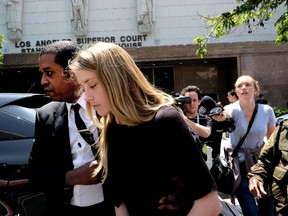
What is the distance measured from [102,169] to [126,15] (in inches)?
860

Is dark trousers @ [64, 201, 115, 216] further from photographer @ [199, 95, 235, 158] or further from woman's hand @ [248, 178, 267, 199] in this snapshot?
photographer @ [199, 95, 235, 158]

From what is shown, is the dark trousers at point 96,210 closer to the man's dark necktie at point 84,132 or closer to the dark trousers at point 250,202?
the man's dark necktie at point 84,132

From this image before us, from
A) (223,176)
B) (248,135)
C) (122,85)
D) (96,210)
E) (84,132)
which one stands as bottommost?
(223,176)

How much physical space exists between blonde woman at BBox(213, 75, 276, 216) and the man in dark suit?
195 cm

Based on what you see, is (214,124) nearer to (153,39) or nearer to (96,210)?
(96,210)

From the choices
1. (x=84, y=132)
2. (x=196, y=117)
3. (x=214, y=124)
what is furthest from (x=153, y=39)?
(x=84, y=132)

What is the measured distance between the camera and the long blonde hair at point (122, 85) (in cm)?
149

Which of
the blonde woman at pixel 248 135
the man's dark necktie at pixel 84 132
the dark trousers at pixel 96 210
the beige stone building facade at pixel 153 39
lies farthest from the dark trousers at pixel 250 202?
the beige stone building facade at pixel 153 39

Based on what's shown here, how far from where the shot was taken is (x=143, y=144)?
148 cm

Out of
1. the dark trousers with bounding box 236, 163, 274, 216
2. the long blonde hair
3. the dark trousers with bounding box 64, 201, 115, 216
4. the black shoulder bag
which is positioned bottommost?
the dark trousers with bounding box 236, 163, 274, 216

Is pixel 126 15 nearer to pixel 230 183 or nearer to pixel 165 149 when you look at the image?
pixel 230 183

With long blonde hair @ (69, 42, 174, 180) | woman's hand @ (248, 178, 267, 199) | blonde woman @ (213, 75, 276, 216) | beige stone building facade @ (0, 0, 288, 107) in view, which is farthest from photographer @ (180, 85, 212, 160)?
beige stone building facade @ (0, 0, 288, 107)

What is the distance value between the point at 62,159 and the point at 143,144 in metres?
0.66

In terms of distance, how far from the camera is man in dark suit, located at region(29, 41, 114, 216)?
195cm
